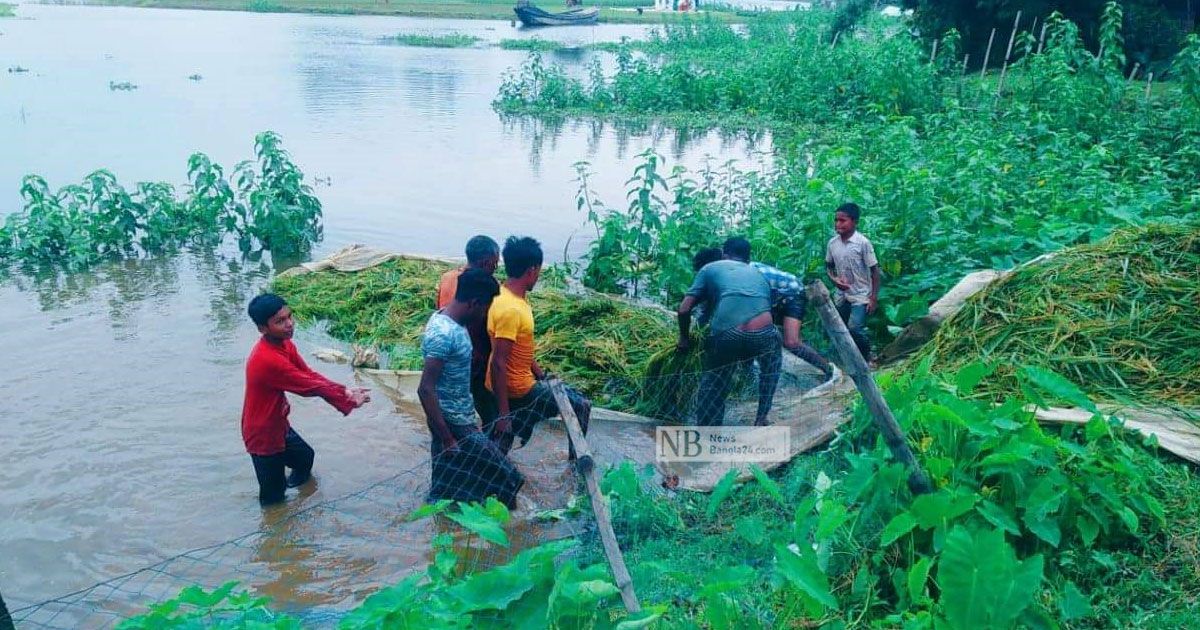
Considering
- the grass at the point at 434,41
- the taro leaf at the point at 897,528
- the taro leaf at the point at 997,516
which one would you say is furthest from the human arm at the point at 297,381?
the grass at the point at 434,41

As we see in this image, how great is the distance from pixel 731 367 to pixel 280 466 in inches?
104

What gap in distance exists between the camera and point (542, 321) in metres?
7.32

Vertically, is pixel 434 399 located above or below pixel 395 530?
above

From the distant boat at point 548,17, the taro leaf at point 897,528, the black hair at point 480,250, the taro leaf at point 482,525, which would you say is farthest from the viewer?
the distant boat at point 548,17

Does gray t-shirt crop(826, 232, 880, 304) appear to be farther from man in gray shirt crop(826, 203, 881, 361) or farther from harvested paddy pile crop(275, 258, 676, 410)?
harvested paddy pile crop(275, 258, 676, 410)

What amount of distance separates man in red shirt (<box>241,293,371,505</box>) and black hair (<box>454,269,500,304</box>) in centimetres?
88

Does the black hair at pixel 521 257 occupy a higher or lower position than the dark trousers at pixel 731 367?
higher

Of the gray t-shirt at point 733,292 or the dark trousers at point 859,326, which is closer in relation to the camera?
the gray t-shirt at point 733,292

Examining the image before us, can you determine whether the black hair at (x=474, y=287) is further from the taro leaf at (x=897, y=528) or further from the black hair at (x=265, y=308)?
the taro leaf at (x=897, y=528)

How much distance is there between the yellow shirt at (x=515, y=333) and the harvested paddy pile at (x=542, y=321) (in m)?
1.38

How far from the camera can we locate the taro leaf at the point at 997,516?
11.0ft

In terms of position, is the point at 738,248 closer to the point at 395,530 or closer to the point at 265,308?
the point at 395,530

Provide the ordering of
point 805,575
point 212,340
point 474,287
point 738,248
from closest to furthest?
point 805,575 → point 474,287 → point 738,248 → point 212,340

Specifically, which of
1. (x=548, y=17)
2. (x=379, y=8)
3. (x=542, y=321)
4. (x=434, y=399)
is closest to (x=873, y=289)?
(x=542, y=321)
